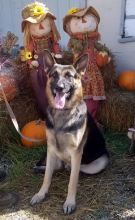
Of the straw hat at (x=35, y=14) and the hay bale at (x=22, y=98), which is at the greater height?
the straw hat at (x=35, y=14)

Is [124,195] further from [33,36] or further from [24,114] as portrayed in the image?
[33,36]

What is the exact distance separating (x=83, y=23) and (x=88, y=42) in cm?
27

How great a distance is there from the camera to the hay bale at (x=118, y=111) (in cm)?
486

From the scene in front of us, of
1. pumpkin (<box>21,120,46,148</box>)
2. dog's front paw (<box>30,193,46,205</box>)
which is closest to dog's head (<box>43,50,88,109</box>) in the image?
Result: dog's front paw (<box>30,193,46,205</box>)

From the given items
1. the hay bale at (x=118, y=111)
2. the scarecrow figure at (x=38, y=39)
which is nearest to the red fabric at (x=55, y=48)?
the scarecrow figure at (x=38, y=39)

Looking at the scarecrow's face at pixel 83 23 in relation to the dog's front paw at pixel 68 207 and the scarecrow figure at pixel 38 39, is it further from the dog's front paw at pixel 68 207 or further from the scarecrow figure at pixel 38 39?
the dog's front paw at pixel 68 207

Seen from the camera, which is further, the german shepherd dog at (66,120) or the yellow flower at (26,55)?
the yellow flower at (26,55)

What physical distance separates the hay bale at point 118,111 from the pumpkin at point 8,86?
1.30 metres

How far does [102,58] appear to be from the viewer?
484 centimetres

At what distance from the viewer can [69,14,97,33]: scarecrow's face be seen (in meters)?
4.62

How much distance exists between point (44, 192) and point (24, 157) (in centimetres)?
90

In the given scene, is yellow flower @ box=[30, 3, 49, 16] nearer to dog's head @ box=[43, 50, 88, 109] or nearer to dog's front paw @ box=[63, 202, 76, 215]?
dog's head @ box=[43, 50, 88, 109]

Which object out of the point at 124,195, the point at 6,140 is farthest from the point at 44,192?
the point at 6,140

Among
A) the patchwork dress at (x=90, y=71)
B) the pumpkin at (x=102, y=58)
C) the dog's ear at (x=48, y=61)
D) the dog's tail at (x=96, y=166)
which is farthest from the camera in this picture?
the pumpkin at (x=102, y=58)
